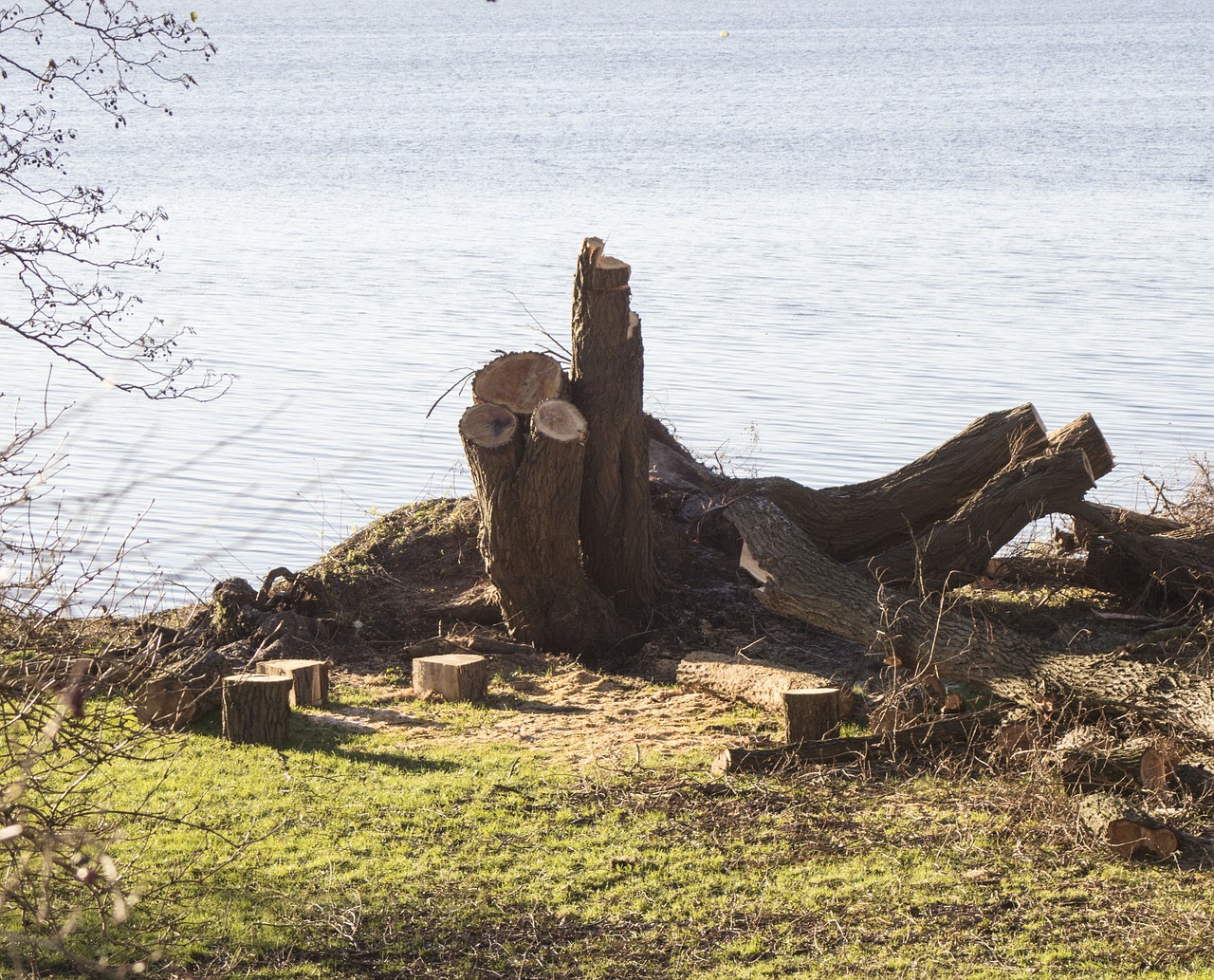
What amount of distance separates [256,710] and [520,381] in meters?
3.15

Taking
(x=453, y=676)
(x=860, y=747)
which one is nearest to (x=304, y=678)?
(x=453, y=676)

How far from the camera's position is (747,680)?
8.92m

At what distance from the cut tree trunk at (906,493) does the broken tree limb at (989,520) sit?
0.23m

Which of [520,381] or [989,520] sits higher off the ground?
[520,381]

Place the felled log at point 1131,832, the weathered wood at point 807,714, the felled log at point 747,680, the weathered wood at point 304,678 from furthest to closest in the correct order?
the weathered wood at point 304,678 < the felled log at point 747,680 < the weathered wood at point 807,714 < the felled log at point 1131,832

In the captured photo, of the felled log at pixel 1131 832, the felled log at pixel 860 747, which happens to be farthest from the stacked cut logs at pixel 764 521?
the felled log at pixel 1131 832

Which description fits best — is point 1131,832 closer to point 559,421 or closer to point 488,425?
point 559,421

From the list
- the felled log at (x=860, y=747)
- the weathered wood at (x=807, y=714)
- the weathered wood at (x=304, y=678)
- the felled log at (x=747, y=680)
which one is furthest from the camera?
the weathered wood at (x=304, y=678)

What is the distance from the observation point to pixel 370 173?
1663 inches

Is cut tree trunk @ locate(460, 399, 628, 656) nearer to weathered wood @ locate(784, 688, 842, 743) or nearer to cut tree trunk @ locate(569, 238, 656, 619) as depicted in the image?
cut tree trunk @ locate(569, 238, 656, 619)

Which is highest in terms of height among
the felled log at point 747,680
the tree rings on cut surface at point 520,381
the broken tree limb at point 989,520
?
the tree rings on cut surface at point 520,381

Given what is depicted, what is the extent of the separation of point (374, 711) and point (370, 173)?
116 feet

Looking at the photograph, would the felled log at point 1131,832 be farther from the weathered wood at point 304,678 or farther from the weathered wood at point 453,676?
the weathered wood at point 304,678

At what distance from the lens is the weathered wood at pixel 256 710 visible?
8102 millimetres
